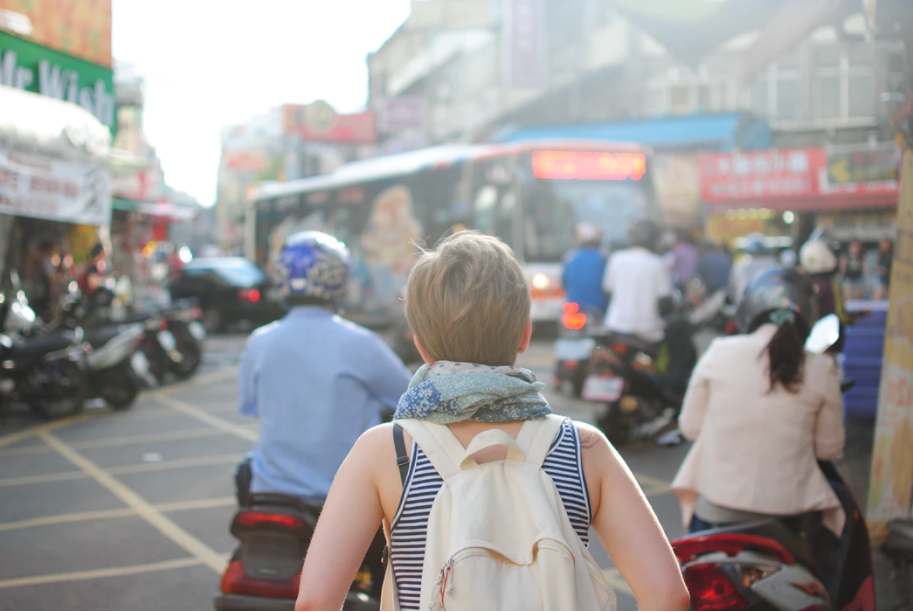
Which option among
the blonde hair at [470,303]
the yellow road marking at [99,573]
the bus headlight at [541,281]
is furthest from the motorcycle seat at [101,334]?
the blonde hair at [470,303]

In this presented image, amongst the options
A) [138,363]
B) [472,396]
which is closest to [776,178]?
[138,363]

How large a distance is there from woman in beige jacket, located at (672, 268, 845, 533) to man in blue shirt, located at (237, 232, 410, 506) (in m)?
1.10

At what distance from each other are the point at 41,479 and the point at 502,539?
6.72m

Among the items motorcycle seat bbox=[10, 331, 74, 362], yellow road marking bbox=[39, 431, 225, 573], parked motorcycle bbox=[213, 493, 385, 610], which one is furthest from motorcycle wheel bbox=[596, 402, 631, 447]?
motorcycle seat bbox=[10, 331, 74, 362]

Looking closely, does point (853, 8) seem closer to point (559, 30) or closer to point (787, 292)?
point (787, 292)

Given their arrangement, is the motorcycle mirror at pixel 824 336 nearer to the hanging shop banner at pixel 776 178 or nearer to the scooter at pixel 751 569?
the scooter at pixel 751 569

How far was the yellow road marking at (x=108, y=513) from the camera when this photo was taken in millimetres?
6230

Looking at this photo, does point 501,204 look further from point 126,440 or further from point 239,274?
point 126,440

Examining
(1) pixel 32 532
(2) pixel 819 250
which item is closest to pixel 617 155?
(2) pixel 819 250

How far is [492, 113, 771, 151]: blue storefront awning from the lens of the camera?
26781 millimetres

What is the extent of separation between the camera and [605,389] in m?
7.73

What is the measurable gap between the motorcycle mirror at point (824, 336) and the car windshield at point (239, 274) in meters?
17.8

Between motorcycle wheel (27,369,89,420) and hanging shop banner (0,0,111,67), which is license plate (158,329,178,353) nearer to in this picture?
motorcycle wheel (27,369,89,420)

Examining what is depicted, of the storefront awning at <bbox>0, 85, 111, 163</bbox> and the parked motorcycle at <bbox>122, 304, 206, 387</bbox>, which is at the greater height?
the storefront awning at <bbox>0, 85, 111, 163</bbox>
